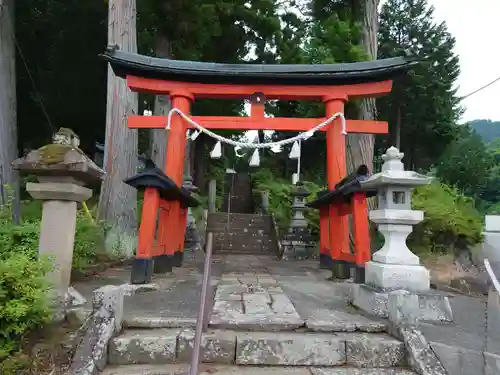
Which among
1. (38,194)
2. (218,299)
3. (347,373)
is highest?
(38,194)

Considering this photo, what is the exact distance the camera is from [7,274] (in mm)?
2695

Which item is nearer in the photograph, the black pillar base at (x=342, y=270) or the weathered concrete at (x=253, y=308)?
the weathered concrete at (x=253, y=308)

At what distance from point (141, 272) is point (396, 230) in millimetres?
3250

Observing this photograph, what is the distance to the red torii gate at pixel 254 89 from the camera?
20.7 feet

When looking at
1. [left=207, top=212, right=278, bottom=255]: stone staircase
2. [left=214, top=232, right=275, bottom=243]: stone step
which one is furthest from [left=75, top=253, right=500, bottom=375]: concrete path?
[left=214, top=232, right=275, bottom=243]: stone step

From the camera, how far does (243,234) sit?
44.5ft

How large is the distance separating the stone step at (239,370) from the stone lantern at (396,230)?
1037mm

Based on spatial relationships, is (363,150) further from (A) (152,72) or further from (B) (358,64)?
(A) (152,72)

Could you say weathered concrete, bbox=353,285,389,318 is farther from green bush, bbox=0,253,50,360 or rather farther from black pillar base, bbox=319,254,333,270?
black pillar base, bbox=319,254,333,270

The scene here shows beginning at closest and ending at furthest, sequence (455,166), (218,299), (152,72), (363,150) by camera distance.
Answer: (218,299) < (152,72) < (363,150) < (455,166)

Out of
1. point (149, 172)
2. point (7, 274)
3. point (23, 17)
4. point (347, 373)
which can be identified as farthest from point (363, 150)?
point (23, 17)

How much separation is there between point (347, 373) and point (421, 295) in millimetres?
1284

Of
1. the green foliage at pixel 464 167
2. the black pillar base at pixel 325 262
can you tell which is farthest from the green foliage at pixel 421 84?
the black pillar base at pixel 325 262

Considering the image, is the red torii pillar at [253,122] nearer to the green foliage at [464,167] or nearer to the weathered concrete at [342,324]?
the weathered concrete at [342,324]
